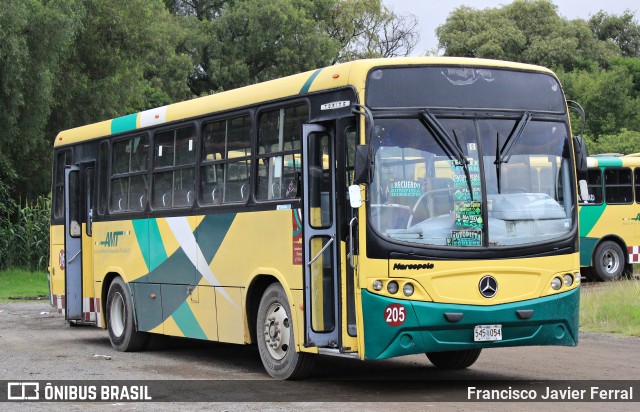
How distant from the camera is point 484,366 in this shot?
1363 centimetres

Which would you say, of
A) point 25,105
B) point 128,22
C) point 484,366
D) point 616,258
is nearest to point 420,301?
point 484,366

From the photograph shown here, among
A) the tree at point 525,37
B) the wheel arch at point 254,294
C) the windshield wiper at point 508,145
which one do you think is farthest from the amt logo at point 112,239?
the tree at point 525,37

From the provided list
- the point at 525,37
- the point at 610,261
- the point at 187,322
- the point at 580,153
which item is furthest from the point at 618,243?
the point at 525,37

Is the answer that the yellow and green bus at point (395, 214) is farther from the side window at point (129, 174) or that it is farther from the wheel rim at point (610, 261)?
the wheel rim at point (610, 261)

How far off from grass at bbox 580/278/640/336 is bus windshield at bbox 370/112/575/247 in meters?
6.15

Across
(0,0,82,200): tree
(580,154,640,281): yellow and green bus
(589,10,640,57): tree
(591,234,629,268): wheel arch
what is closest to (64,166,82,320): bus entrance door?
(0,0,82,200): tree

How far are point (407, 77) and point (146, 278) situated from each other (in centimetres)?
590

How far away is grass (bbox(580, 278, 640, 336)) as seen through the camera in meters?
17.4

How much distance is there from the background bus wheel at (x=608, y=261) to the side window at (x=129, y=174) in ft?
47.8

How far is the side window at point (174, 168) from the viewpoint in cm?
1448

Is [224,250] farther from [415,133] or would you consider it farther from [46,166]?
[46,166]

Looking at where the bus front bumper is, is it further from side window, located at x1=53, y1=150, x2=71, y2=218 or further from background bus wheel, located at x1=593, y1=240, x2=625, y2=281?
background bus wheel, located at x1=593, y1=240, x2=625, y2=281

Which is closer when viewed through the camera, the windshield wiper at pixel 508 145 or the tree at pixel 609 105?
the windshield wiper at pixel 508 145

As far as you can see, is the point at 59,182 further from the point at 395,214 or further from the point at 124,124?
the point at 395,214
